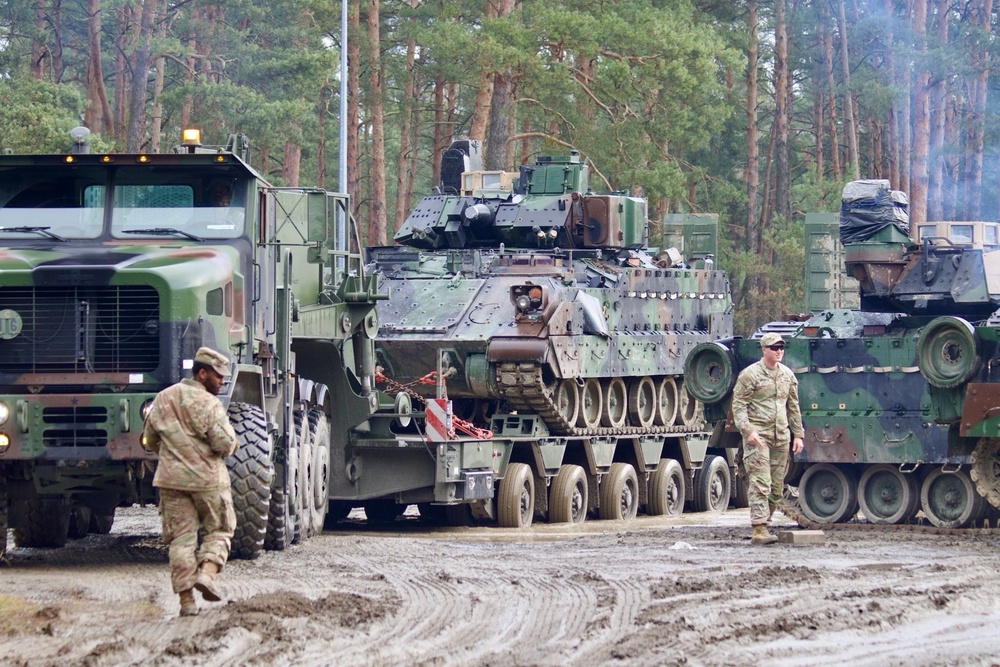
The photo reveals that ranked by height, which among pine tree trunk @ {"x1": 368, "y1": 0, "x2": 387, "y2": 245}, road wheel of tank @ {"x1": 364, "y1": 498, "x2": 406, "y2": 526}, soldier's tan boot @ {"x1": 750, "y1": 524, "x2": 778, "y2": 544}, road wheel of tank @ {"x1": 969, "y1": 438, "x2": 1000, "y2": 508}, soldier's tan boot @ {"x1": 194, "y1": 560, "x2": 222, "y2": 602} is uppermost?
pine tree trunk @ {"x1": 368, "y1": 0, "x2": 387, "y2": 245}

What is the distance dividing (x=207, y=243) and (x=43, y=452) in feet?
6.46

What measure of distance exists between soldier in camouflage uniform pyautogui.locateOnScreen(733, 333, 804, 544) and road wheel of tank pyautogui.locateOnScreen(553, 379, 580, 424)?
4.62 m

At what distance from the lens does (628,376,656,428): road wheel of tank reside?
20.8 metres

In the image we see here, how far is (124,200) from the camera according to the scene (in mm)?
12789

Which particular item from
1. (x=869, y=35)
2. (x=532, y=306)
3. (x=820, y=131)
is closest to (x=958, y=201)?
(x=869, y=35)

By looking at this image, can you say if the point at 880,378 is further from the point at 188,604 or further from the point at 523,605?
the point at 188,604

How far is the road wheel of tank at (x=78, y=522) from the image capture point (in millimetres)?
14391

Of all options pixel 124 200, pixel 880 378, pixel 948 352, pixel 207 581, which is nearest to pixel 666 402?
pixel 880 378

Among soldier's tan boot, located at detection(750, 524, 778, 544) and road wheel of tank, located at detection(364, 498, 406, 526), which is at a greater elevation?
soldier's tan boot, located at detection(750, 524, 778, 544)

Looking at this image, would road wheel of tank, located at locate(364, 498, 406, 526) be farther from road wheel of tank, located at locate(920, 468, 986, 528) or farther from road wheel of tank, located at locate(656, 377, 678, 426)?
road wheel of tank, located at locate(920, 468, 986, 528)

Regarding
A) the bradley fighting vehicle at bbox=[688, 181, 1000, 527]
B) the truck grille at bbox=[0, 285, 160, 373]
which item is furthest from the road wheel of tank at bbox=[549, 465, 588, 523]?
the truck grille at bbox=[0, 285, 160, 373]

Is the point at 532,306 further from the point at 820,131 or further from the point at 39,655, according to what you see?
the point at 820,131

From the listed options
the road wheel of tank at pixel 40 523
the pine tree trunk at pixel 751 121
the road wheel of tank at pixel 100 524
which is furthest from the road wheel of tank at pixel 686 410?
the pine tree trunk at pixel 751 121

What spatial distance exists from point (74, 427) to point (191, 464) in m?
2.12
